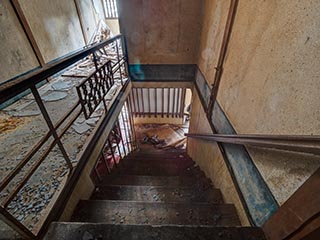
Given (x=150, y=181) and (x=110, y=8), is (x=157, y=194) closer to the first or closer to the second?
(x=150, y=181)

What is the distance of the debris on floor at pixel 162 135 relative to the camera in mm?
5133

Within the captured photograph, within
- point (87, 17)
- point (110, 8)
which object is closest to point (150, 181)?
point (87, 17)

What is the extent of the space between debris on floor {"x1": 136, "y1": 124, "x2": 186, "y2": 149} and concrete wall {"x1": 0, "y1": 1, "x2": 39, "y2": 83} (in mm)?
3402

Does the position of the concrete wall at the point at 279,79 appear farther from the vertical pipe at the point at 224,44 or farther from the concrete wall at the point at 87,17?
the concrete wall at the point at 87,17

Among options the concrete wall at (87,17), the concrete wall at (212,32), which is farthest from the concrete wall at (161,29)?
the concrete wall at (87,17)

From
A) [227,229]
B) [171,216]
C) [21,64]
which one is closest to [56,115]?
[21,64]

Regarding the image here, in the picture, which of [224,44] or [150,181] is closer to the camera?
[224,44]

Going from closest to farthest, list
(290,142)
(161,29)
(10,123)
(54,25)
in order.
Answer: (290,142)
(10,123)
(161,29)
(54,25)

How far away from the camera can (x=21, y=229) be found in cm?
87

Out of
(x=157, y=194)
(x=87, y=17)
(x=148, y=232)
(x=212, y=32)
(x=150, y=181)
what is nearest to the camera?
(x=148, y=232)

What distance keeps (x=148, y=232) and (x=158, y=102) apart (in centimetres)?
454

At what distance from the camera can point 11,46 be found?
7.80 ft

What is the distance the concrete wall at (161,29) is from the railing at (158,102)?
190 cm

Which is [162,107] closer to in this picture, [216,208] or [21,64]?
[21,64]
